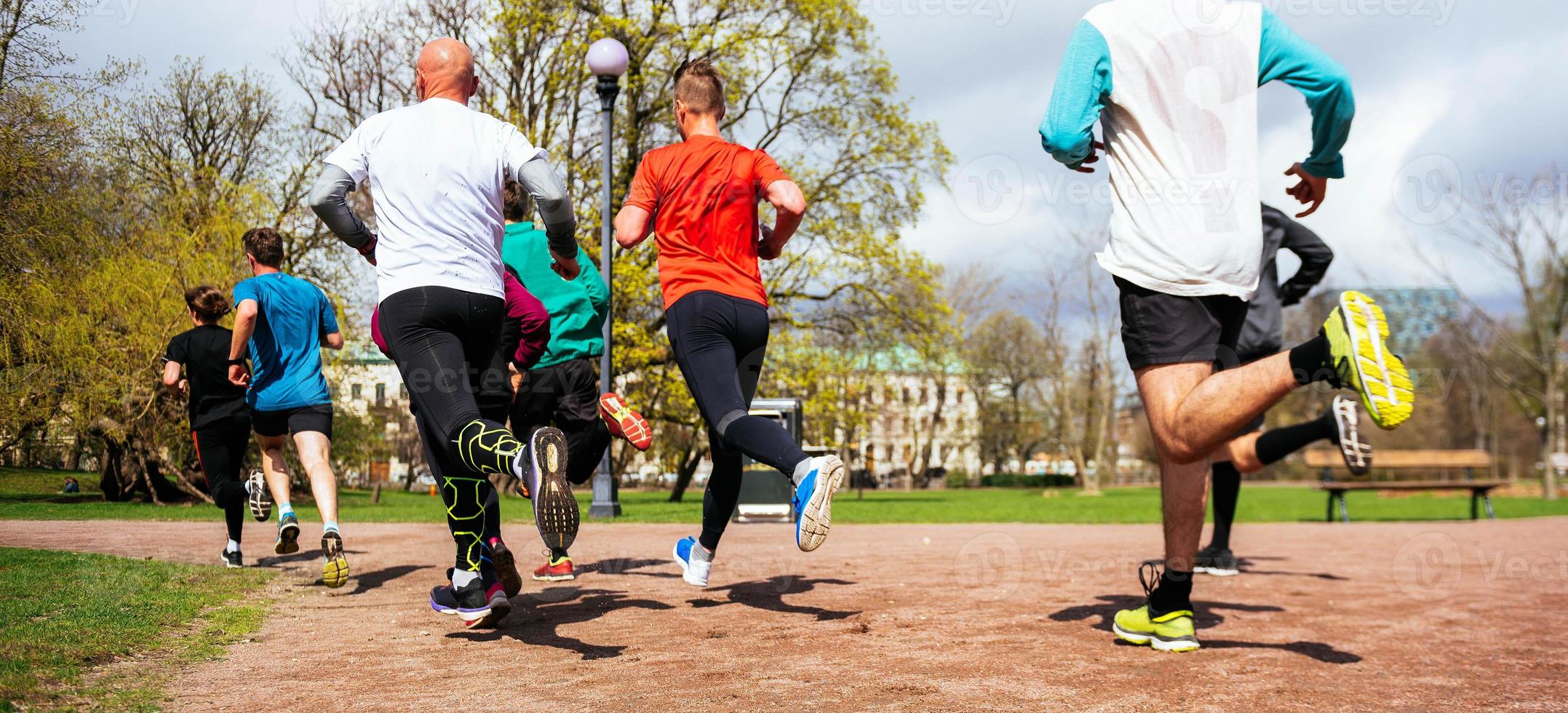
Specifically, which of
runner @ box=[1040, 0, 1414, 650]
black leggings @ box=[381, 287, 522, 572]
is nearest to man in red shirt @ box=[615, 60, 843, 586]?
black leggings @ box=[381, 287, 522, 572]

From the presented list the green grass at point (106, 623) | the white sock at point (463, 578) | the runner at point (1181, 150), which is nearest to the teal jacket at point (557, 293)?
the white sock at point (463, 578)

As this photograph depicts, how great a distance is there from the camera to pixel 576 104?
21.8m

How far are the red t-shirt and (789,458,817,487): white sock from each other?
2.35 feet

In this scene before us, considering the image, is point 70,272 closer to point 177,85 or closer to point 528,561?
point 528,561

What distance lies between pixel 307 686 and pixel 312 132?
22.7 meters

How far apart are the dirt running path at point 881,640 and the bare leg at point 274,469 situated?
1.53ft

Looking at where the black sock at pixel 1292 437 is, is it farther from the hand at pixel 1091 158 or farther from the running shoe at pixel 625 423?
the running shoe at pixel 625 423

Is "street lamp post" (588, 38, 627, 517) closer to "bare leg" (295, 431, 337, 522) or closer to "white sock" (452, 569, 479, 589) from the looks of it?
"bare leg" (295, 431, 337, 522)

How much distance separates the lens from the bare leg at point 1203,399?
9.62 feet

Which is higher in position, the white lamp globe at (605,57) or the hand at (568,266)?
the white lamp globe at (605,57)

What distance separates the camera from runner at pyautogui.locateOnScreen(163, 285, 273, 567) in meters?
5.83

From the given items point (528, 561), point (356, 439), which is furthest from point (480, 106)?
point (528, 561)

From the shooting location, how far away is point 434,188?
139 inches

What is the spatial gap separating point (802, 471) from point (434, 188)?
155 centimetres
